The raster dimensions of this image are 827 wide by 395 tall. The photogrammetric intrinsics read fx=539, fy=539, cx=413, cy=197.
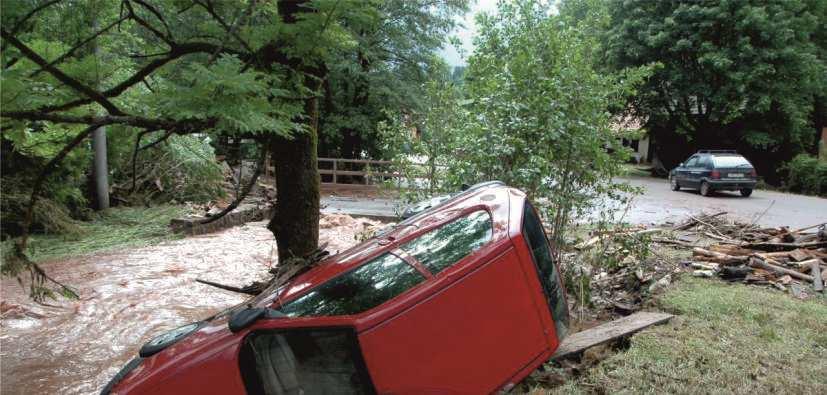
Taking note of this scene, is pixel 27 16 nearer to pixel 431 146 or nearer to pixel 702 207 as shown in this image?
pixel 431 146

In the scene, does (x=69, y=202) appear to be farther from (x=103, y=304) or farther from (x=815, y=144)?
(x=815, y=144)

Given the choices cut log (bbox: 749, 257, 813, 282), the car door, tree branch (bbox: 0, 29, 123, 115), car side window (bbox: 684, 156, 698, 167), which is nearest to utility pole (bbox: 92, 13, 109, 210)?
tree branch (bbox: 0, 29, 123, 115)

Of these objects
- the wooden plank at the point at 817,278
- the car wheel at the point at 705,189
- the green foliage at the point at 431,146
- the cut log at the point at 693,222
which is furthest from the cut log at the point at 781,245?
the car wheel at the point at 705,189

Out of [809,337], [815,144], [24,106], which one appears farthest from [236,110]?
[815,144]

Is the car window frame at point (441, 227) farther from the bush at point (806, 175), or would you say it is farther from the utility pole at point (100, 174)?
the bush at point (806, 175)

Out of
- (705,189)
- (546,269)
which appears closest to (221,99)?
(546,269)

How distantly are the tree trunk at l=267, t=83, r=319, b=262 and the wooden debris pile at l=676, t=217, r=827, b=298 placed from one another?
18.7 ft

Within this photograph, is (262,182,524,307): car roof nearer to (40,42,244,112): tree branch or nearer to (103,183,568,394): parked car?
(103,183,568,394): parked car

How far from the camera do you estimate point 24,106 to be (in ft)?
12.0

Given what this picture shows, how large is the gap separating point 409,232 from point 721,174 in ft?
64.2

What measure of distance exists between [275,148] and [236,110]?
1834 mm

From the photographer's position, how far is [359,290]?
345 centimetres

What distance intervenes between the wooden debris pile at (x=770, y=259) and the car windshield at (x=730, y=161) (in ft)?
33.8

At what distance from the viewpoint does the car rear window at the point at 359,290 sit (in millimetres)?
3311
